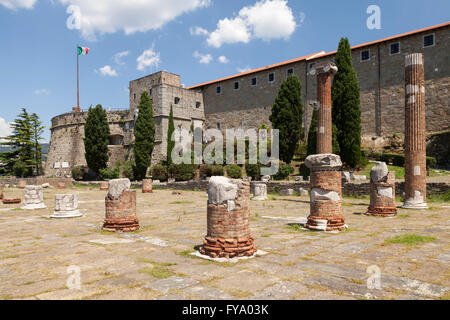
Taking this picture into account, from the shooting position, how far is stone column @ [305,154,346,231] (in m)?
7.46

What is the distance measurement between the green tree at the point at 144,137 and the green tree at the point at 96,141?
5.06 metres

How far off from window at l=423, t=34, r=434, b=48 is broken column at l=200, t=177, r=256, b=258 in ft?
92.4

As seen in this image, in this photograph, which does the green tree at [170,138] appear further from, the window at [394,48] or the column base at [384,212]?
the column base at [384,212]

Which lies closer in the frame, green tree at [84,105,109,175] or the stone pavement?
the stone pavement

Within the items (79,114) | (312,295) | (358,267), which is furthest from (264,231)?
(79,114)

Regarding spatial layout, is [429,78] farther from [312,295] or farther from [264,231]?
[312,295]

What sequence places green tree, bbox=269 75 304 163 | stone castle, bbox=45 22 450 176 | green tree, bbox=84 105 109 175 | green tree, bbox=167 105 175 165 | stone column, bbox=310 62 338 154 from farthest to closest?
1. green tree, bbox=84 105 109 175
2. green tree, bbox=167 105 175 165
3. green tree, bbox=269 75 304 163
4. stone castle, bbox=45 22 450 176
5. stone column, bbox=310 62 338 154

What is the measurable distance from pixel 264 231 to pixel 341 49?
2111 centimetres

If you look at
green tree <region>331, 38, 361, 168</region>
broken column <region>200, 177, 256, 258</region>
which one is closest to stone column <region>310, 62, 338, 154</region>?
broken column <region>200, 177, 256, 258</region>

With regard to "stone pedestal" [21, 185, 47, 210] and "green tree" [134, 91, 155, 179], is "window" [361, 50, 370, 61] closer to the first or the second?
"green tree" [134, 91, 155, 179]

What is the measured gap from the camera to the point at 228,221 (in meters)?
5.05

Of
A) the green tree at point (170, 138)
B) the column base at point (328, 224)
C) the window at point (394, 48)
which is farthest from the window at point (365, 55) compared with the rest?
the column base at point (328, 224)

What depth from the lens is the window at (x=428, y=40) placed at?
2625 centimetres
